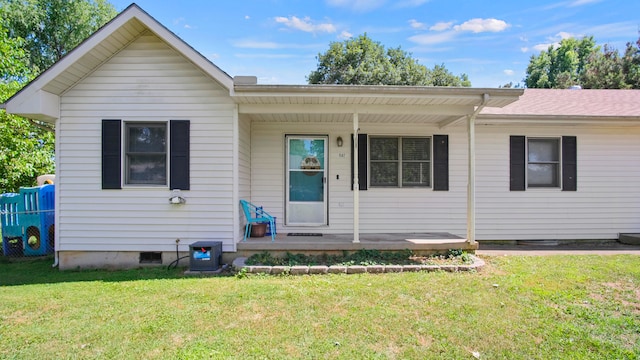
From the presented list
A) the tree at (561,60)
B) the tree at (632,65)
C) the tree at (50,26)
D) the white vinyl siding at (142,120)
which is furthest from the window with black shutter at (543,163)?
the tree at (561,60)

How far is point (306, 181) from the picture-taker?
759 cm

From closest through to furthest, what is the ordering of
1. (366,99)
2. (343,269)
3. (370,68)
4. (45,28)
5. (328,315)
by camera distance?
(328,315), (343,269), (366,99), (45,28), (370,68)

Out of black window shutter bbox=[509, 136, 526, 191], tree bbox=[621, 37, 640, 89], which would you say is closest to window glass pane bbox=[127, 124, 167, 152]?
black window shutter bbox=[509, 136, 526, 191]

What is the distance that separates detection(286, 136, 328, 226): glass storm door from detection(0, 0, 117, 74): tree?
60.6 ft

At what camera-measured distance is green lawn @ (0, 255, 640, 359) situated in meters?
3.15

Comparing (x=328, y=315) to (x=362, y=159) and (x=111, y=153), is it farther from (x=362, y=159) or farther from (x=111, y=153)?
(x=111, y=153)

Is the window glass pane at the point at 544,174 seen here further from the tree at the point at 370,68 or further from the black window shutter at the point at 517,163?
the tree at the point at 370,68

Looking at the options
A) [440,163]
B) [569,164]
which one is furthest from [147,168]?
[569,164]

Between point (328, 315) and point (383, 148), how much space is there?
4571 millimetres

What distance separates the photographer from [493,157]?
777 cm

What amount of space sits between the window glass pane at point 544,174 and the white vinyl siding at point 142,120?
20.8 feet

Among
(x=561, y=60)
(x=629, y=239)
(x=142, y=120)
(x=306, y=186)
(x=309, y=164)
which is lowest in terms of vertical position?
(x=629, y=239)

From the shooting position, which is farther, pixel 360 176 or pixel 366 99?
pixel 360 176

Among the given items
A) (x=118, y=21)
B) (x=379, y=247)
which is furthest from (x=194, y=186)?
(x=379, y=247)
